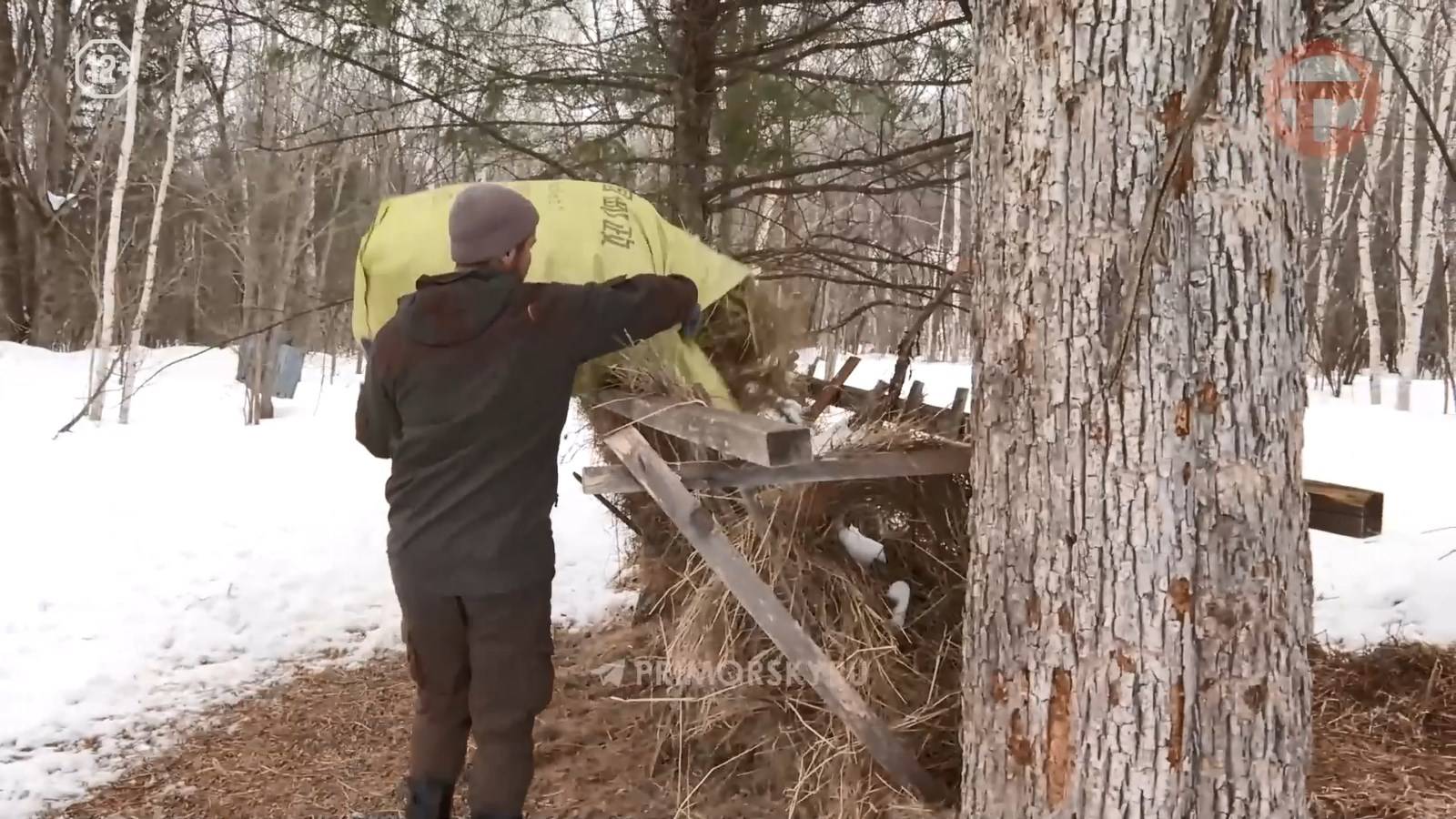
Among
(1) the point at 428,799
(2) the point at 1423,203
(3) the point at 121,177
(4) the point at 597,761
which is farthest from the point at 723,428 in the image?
(2) the point at 1423,203

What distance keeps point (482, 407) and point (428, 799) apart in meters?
1.15

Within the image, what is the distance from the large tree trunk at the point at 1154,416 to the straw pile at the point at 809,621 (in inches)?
24.8

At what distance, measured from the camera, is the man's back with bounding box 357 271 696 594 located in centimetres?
239

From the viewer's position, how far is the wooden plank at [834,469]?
2.32 metres

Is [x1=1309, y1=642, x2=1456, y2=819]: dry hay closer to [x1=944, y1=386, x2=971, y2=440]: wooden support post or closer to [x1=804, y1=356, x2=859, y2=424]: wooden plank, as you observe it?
[x1=944, y1=386, x2=971, y2=440]: wooden support post

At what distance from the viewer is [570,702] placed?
398cm

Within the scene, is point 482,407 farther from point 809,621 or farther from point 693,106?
point 693,106

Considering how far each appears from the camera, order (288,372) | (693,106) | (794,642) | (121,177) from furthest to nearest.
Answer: (288,372) → (121,177) → (693,106) → (794,642)

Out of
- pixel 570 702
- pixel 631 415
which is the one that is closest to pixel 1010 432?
pixel 631 415

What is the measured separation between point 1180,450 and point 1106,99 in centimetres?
66

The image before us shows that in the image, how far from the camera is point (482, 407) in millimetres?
2389

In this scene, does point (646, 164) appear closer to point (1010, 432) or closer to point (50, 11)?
point (1010, 432)

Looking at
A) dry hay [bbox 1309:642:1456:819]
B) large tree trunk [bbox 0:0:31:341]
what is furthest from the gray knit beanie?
large tree trunk [bbox 0:0:31:341]

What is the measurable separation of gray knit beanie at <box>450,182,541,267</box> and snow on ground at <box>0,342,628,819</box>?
152 centimetres
